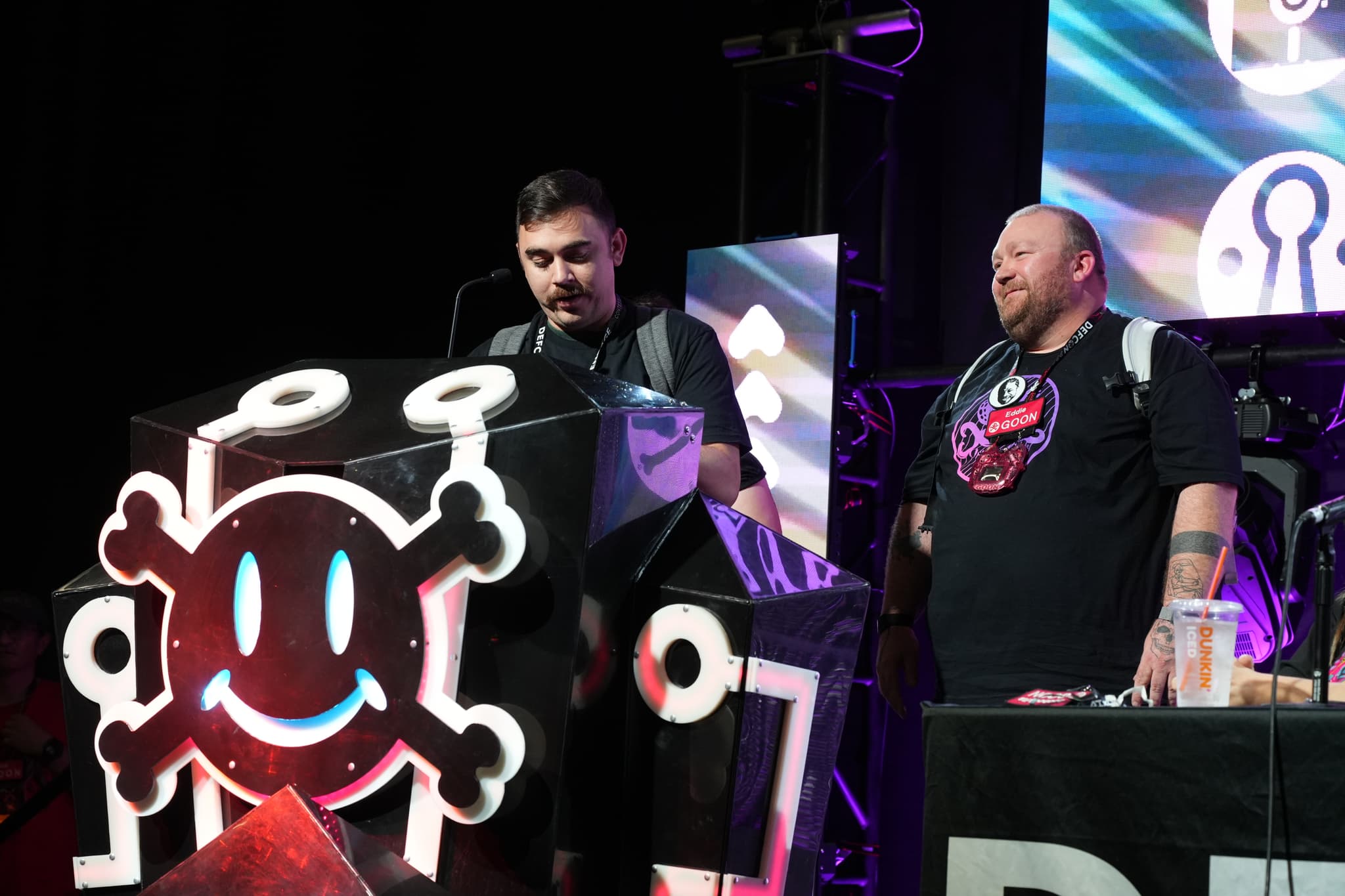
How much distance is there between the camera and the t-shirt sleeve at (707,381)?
8.07 feet

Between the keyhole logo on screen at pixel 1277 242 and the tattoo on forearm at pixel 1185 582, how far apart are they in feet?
6.30

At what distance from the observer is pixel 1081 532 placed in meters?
2.56

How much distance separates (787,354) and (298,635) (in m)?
3.43

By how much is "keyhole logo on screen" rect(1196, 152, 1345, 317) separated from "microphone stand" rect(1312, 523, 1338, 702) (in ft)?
9.07

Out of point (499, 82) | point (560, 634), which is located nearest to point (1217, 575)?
point (560, 634)

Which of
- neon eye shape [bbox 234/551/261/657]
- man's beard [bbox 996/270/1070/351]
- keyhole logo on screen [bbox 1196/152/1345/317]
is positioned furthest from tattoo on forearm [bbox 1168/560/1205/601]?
keyhole logo on screen [bbox 1196/152/1345/317]

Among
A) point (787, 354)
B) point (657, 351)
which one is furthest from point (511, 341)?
point (787, 354)

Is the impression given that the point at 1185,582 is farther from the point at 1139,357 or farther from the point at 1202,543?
the point at 1139,357

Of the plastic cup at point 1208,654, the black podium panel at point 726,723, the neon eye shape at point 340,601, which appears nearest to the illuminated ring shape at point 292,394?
the neon eye shape at point 340,601

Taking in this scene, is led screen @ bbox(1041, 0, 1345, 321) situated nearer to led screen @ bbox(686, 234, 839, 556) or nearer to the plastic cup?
led screen @ bbox(686, 234, 839, 556)

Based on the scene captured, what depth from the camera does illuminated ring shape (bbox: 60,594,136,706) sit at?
1.95 meters

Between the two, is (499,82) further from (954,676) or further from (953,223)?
(954,676)

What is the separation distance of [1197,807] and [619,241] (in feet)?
5.28

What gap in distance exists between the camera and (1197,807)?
1.41 m
